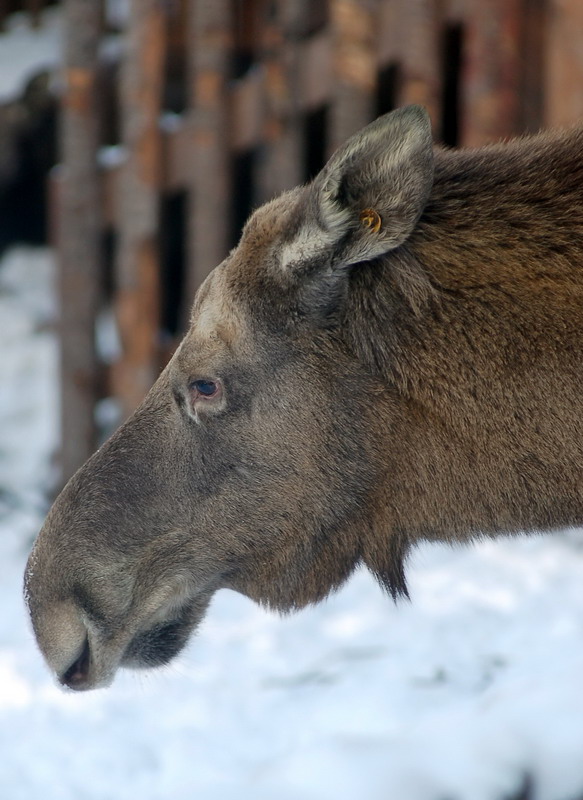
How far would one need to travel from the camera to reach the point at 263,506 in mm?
2939

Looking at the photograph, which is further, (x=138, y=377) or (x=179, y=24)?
(x=179, y=24)

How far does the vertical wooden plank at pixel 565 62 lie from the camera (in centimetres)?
445

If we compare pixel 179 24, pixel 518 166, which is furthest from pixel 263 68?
pixel 518 166

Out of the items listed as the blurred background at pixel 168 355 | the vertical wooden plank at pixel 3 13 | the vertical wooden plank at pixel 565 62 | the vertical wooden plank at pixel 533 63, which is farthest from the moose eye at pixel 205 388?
the vertical wooden plank at pixel 3 13

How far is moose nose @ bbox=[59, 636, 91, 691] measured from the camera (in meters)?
2.95

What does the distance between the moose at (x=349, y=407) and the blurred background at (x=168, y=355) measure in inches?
34.4

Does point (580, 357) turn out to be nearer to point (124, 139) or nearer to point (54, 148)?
point (124, 139)

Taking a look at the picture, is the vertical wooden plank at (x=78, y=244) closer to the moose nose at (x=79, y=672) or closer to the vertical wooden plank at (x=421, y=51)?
the vertical wooden plank at (x=421, y=51)

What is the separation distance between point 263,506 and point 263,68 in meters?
3.01

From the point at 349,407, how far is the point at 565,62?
2327 mm

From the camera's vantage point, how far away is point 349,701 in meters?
4.11

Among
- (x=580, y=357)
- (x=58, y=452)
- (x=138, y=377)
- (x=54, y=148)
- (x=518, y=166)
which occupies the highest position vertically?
(x=518, y=166)

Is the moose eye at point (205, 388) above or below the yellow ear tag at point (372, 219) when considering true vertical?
below

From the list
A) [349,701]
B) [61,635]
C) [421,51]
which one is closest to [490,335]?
[61,635]
